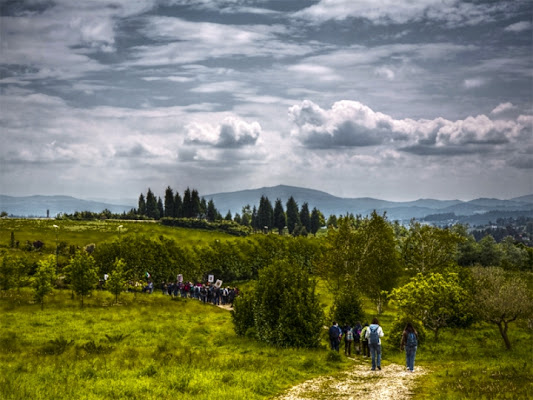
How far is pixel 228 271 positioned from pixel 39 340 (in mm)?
60787

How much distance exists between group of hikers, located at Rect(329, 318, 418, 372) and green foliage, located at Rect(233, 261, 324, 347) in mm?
1239

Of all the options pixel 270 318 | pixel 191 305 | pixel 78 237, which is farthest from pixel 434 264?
pixel 78 237

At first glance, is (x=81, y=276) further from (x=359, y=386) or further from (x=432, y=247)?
(x=432, y=247)

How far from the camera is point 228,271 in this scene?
91250 millimetres

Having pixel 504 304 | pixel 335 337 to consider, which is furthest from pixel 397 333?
pixel 504 304

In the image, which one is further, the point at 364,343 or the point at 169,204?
the point at 169,204

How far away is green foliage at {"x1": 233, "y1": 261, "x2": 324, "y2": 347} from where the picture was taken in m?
31.0

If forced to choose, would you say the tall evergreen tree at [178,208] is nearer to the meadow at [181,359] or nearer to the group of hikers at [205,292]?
the group of hikers at [205,292]

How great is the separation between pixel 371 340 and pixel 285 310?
7.52m

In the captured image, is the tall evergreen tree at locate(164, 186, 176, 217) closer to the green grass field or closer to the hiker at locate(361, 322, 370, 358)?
the green grass field

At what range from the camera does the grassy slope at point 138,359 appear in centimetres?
1964

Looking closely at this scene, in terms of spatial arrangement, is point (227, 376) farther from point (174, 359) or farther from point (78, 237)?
point (78, 237)

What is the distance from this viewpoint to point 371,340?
25297mm

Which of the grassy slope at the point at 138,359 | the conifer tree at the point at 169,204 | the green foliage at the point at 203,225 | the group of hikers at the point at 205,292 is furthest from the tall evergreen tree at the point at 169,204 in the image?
the grassy slope at the point at 138,359
